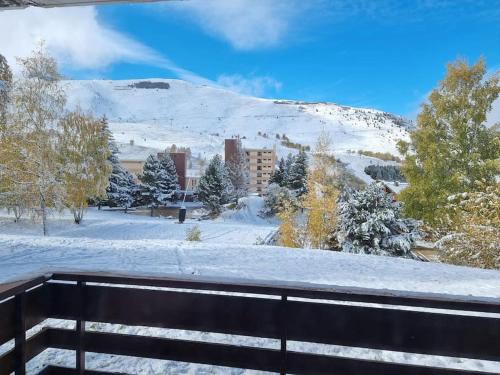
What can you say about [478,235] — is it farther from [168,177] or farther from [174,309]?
[168,177]

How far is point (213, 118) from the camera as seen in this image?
128 meters

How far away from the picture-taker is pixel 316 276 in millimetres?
6367

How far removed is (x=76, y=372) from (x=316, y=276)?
4.61 meters

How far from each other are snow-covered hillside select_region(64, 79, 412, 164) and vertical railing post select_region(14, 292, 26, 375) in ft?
210

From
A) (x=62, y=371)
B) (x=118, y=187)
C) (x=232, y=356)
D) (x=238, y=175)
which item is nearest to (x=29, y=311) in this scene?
(x=62, y=371)

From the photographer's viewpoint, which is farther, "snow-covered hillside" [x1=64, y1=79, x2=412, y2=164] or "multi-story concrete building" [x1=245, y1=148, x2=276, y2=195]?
"snow-covered hillside" [x1=64, y1=79, x2=412, y2=164]

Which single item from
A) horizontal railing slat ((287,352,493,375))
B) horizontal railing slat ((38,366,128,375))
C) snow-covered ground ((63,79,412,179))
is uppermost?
snow-covered ground ((63,79,412,179))

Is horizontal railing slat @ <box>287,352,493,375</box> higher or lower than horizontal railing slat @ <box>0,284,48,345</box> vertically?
lower

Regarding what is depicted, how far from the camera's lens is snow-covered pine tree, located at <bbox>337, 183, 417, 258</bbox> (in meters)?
11.7

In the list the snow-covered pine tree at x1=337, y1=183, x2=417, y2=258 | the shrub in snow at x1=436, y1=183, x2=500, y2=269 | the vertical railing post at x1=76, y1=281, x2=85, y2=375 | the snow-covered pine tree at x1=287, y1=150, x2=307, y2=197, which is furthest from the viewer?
the snow-covered pine tree at x1=287, y1=150, x2=307, y2=197

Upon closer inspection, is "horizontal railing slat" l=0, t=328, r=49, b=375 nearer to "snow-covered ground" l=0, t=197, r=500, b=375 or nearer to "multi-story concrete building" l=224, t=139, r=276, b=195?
"snow-covered ground" l=0, t=197, r=500, b=375

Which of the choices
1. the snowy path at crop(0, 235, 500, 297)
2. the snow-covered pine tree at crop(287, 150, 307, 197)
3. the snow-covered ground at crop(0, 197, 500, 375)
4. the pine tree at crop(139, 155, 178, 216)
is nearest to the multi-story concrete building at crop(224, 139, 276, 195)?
the pine tree at crop(139, 155, 178, 216)

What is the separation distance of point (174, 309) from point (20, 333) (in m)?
0.76

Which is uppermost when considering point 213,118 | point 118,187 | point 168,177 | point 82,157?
point 213,118
